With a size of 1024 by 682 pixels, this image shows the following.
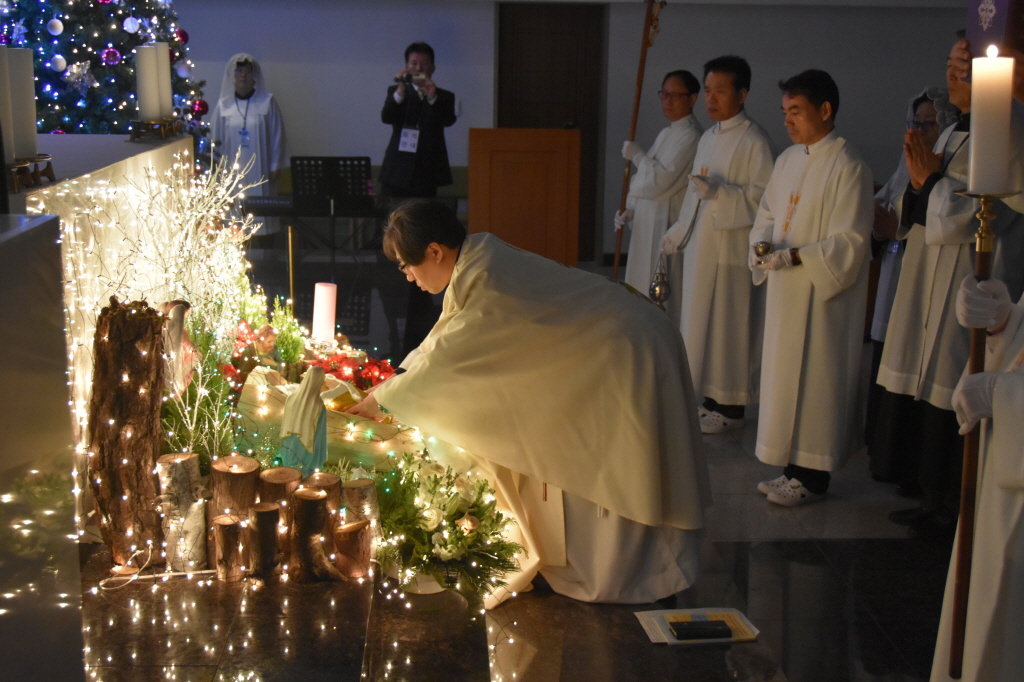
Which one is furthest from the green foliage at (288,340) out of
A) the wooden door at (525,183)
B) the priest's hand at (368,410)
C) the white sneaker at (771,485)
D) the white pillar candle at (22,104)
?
the wooden door at (525,183)

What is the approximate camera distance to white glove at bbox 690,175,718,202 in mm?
5309

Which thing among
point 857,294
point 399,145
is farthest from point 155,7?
point 857,294

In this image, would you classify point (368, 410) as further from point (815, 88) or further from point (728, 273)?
point (728, 273)

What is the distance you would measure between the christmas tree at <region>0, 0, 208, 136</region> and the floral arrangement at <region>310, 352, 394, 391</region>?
320cm

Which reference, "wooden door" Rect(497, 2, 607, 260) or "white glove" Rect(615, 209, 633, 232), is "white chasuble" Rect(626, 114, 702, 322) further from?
"wooden door" Rect(497, 2, 607, 260)

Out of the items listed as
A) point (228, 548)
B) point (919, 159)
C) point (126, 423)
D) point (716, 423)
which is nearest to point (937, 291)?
point (919, 159)

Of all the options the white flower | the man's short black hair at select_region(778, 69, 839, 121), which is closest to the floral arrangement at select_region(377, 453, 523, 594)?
the white flower

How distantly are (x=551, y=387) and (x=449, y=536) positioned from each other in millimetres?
612

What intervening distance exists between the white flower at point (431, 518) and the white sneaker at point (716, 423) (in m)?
2.54

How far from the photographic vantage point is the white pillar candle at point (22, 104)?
127 inches

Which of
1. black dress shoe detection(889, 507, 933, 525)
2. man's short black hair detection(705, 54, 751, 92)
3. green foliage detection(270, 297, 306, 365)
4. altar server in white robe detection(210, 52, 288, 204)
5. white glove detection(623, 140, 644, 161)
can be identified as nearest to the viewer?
black dress shoe detection(889, 507, 933, 525)

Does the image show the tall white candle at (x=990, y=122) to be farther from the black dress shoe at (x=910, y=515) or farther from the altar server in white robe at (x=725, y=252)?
the altar server in white robe at (x=725, y=252)

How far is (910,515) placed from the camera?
4336 millimetres

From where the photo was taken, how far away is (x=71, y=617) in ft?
6.08
